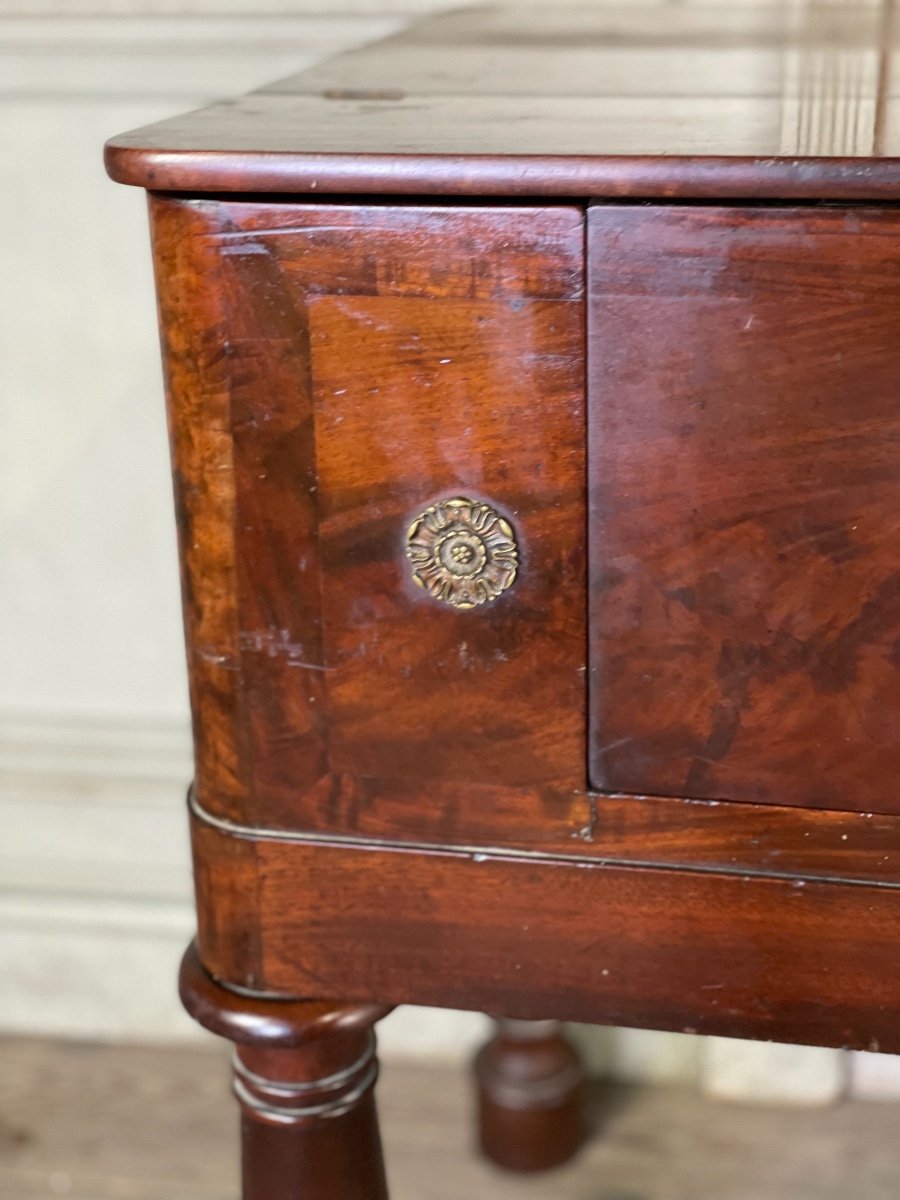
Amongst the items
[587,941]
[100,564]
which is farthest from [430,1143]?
[587,941]

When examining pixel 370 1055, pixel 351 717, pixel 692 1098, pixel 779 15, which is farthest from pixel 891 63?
pixel 692 1098

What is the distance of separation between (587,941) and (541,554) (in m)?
0.16

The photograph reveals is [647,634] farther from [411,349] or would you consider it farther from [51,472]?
[51,472]

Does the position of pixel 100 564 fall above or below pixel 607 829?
below

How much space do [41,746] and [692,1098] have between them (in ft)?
2.10

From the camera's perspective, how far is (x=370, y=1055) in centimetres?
Answer: 68

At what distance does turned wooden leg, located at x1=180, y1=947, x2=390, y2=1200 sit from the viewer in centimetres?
64

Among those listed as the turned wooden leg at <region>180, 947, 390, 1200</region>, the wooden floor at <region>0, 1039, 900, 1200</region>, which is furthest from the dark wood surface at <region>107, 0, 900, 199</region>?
the wooden floor at <region>0, 1039, 900, 1200</region>

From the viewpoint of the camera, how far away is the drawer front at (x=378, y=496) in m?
0.52

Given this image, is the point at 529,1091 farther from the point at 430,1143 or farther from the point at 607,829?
the point at 607,829

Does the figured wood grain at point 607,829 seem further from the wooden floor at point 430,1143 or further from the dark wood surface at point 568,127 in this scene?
the wooden floor at point 430,1143

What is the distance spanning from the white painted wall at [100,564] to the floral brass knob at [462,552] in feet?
2.29

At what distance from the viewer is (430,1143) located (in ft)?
4.00

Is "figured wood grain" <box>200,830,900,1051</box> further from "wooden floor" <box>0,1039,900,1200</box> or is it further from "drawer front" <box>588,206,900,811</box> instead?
"wooden floor" <box>0,1039,900,1200</box>
